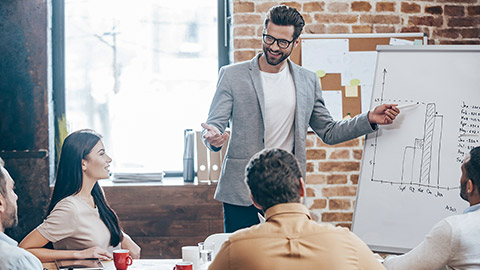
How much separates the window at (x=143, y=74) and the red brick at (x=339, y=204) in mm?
1078

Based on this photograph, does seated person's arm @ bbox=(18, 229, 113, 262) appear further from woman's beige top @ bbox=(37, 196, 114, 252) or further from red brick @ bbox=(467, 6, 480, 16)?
red brick @ bbox=(467, 6, 480, 16)

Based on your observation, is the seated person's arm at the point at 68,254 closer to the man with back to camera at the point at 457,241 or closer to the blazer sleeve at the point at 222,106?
the blazer sleeve at the point at 222,106

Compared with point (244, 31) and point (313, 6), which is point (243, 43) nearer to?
point (244, 31)

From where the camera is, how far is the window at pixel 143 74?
3.85 metres

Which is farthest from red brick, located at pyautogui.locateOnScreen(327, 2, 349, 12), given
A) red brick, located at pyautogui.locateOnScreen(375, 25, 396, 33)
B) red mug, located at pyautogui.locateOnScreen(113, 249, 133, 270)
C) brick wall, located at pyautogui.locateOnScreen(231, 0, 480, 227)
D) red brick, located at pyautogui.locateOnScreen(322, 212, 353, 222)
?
red mug, located at pyautogui.locateOnScreen(113, 249, 133, 270)

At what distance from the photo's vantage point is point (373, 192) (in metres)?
2.66

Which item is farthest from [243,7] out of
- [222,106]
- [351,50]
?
[222,106]

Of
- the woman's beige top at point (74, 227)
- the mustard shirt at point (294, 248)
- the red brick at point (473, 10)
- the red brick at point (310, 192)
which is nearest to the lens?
the mustard shirt at point (294, 248)

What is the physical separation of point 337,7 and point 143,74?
141 centimetres

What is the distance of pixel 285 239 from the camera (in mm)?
1353

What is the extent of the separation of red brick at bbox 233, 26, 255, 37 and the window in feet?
1.10

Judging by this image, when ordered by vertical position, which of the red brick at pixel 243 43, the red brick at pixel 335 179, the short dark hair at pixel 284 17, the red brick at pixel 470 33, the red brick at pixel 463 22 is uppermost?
the red brick at pixel 463 22

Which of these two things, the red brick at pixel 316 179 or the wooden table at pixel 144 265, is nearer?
the wooden table at pixel 144 265

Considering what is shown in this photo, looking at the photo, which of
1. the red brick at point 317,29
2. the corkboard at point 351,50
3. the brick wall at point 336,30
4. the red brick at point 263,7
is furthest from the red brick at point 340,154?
the red brick at point 263,7
